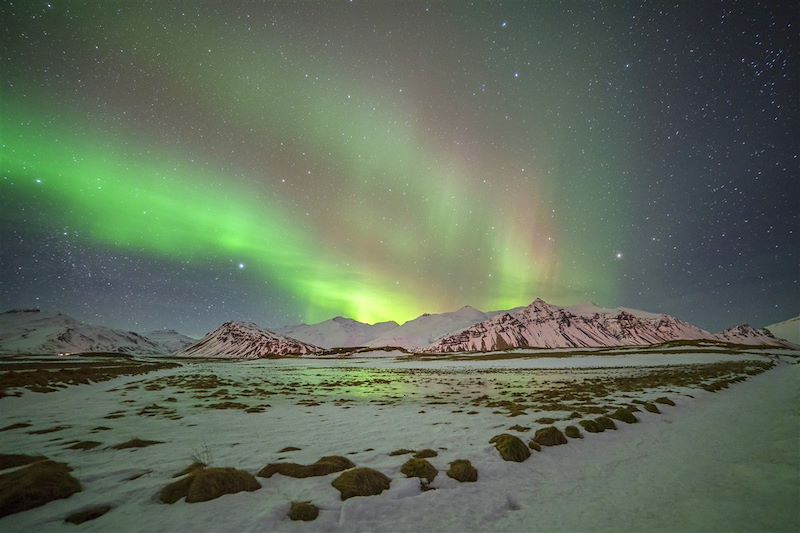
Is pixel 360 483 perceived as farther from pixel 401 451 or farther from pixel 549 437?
pixel 549 437

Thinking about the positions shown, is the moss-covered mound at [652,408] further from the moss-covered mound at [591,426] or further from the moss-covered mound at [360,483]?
the moss-covered mound at [360,483]

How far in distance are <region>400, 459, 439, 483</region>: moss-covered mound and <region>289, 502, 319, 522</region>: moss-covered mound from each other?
249 centimetres

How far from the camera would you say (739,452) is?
9555 millimetres

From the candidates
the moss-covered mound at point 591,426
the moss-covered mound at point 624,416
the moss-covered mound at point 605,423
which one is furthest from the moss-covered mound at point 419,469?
the moss-covered mound at point 624,416

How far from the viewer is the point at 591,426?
12.0 m

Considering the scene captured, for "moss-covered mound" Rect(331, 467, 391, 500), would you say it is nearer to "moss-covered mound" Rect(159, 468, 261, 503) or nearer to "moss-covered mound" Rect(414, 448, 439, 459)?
"moss-covered mound" Rect(159, 468, 261, 503)

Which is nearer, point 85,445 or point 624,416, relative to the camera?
point 85,445

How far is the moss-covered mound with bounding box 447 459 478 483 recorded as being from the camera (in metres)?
7.64

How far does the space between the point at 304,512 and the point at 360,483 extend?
4.54 ft

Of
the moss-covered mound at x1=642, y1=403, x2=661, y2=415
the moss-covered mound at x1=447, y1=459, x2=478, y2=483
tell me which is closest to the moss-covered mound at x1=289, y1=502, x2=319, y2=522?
the moss-covered mound at x1=447, y1=459, x2=478, y2=483

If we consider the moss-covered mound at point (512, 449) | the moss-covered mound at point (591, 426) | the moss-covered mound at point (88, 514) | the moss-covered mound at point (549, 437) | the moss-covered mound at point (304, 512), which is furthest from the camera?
the moss-covered mound at point (591, 426)

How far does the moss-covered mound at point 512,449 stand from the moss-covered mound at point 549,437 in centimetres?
124

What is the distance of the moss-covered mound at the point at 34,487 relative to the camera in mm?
5973

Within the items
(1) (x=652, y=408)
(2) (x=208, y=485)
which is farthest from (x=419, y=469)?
(1) (x=652, y=408)
